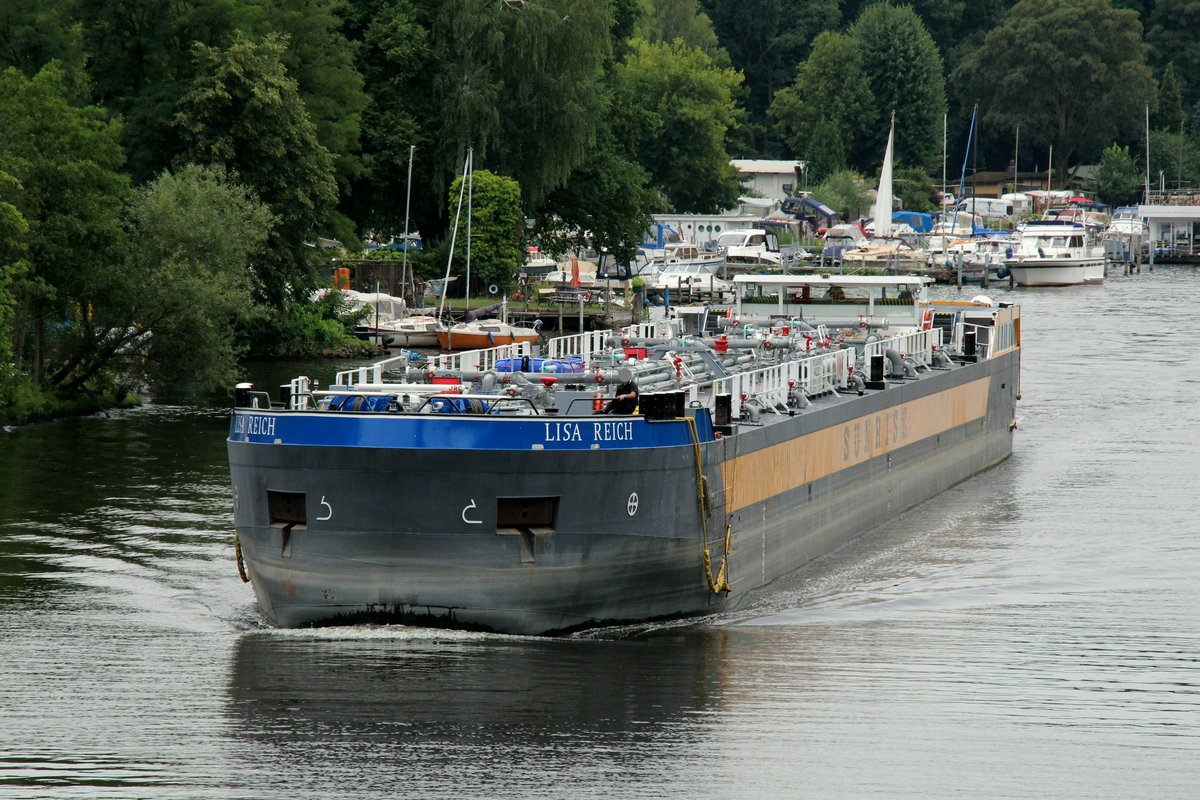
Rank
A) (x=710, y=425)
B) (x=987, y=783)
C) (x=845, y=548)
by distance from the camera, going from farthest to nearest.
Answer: (x=845, y=548) < (x=710, y=425) < (x=987, y=783)

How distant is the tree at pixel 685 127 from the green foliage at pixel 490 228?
34.5 metres

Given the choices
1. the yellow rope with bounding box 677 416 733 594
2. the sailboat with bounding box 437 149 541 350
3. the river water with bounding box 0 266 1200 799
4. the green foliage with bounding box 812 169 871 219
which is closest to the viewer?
the river water with bounding box 0 266 1200 799

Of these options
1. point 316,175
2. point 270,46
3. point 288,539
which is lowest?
point 288,539

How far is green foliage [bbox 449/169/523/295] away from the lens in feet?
204

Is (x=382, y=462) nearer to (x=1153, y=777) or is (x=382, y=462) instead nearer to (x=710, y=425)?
(x=710, y=425)

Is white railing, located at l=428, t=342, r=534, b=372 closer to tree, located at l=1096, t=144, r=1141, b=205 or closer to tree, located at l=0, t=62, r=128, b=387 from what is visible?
tree, located at l=0, t=62, r=128, b=387

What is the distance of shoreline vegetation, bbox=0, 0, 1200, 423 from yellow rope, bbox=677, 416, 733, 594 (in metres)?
20.1

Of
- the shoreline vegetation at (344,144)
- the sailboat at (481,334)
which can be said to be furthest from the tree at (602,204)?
the sailboat at (481,334)

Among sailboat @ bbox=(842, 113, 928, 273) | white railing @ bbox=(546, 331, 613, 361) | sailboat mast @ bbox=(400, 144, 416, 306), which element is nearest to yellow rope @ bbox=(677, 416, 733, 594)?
white railing @ bbox=(546, 331, 613, 361)

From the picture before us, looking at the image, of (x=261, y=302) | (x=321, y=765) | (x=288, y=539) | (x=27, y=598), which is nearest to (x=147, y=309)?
(x=261, y=302)

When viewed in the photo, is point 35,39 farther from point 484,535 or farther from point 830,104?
point 830,104

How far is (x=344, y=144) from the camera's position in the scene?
187 ft

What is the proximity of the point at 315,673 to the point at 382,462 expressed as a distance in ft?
7.37

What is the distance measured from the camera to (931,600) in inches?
875
